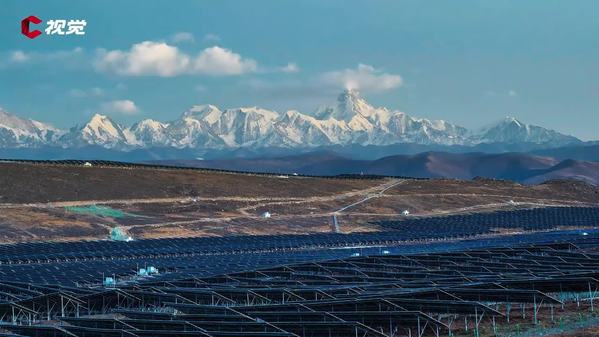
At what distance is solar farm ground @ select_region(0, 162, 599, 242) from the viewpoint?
136 m

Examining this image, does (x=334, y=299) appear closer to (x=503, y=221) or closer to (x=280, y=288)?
(x=280, y=288)

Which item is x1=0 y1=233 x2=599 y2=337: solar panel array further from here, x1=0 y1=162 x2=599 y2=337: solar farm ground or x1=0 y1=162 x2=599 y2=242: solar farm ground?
x1=0 y1=162 x2=599 y2=242: solar farm ground

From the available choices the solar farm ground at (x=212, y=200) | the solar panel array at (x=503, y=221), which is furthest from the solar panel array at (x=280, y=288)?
the solar farm ground at (x=212, y=200)

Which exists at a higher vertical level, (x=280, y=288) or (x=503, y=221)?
(x=503, y=221)

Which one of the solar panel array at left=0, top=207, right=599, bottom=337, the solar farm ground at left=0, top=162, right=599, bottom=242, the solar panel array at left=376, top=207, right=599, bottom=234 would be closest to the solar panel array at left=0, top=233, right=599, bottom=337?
the solar panel array at left=0, top=207, right=599, bottom=337

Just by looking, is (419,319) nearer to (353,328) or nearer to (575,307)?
(353,328)

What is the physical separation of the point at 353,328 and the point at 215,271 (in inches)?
1286

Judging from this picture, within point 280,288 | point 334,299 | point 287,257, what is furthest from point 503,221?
point 334,299

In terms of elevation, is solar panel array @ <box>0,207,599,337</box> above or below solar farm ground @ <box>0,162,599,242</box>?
below

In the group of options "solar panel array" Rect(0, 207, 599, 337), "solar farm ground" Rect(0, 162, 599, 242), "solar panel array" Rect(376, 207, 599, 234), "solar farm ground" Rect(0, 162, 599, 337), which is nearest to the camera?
"solar panel array" Rect(0, 207, 599, 337)

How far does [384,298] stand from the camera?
53938mm

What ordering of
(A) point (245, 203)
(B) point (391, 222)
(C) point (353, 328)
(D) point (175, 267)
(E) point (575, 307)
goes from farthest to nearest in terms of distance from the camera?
(A) point (245, 203)
(B) point (391, 222)
(D) point (175, 267)
(E) point (575, 307)
(C) point (353, 328)

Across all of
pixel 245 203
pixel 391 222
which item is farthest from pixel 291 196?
pixel 391 222

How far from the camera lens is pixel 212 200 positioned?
526ft
